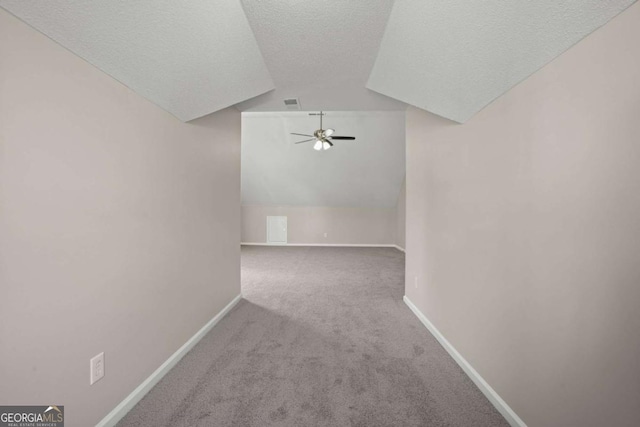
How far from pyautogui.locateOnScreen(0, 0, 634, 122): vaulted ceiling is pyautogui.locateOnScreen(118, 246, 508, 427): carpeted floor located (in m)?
1.87

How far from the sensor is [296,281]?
4703 mm

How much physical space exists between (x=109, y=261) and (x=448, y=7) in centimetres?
214

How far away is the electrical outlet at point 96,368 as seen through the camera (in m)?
1.41

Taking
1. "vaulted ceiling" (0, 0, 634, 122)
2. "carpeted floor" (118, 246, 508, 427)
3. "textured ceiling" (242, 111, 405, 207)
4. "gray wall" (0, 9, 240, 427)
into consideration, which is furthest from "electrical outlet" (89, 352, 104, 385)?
"textured ceiling" (242, 111, 405, 207)

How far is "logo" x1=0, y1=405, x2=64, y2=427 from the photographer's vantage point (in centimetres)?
108

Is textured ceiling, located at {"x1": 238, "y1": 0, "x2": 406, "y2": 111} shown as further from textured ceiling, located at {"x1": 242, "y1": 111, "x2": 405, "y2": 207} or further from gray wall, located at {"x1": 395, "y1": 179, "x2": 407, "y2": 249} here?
gray wall, located at {"x1": 395, "y1": 179, "x2": 407, "y2": 249}

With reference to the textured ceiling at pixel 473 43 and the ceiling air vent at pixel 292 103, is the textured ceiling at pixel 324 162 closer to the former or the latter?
the ceiling air vent at pixel 292 103

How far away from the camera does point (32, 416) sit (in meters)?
1.16

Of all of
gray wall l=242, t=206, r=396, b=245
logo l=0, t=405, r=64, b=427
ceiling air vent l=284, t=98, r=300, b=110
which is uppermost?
ceiling air vent l=284, t=98, r=300, b=110

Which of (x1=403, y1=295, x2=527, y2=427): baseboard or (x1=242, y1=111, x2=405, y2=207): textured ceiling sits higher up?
(x1=242, y1=111, x2=405, y2=207): textured ceiling

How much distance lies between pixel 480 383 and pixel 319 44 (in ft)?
8.30

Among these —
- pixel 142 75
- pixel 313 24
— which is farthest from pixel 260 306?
pixel 313 24

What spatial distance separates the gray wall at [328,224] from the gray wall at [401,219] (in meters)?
0.33

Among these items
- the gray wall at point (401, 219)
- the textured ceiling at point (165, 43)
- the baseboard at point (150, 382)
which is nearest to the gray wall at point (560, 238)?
the textured ceiling at point (165, 43)
